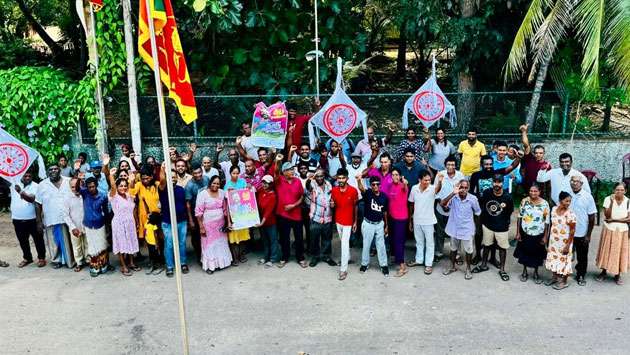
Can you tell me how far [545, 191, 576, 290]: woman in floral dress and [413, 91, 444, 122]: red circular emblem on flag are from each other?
3.09 meters

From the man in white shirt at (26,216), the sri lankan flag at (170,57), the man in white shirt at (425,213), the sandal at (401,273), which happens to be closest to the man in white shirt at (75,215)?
the man in white shirt at (26,216)

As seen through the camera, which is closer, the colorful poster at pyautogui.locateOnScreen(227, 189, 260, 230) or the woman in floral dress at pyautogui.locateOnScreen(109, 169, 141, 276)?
the woman in floral dress at pyautogui.locateOnScreen(109, 169, 141, 276)

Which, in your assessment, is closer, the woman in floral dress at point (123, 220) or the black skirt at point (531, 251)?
the black skirt at point (531, 251)

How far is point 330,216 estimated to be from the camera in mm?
8664

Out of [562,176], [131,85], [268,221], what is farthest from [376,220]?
[131,85]

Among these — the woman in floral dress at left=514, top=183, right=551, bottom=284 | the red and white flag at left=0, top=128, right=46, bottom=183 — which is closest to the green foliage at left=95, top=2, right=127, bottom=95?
the red and white flag at left=0, top=128, right=46, bottom=183

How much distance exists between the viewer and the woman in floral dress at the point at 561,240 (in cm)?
765

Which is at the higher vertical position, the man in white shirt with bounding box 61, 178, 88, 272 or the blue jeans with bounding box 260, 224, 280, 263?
the man in white shirt with bounding box 61, 178, 88, 272

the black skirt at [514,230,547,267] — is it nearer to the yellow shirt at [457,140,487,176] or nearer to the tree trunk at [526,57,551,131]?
the yellow shirt at [457,140,487,176]

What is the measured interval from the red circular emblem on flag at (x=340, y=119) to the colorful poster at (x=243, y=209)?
1839 mm

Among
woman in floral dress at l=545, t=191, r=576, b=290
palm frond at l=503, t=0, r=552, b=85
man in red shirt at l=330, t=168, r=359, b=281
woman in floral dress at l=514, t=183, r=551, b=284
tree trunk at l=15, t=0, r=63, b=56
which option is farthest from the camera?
tree trunk at l=15, t=0, r=63, b=56

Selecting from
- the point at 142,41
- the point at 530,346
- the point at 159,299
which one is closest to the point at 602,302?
the point at 530,346

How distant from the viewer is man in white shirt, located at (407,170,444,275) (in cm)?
834

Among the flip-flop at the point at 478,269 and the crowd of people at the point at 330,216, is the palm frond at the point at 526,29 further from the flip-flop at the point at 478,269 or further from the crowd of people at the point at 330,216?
the flip-flop at the point at 478,269
